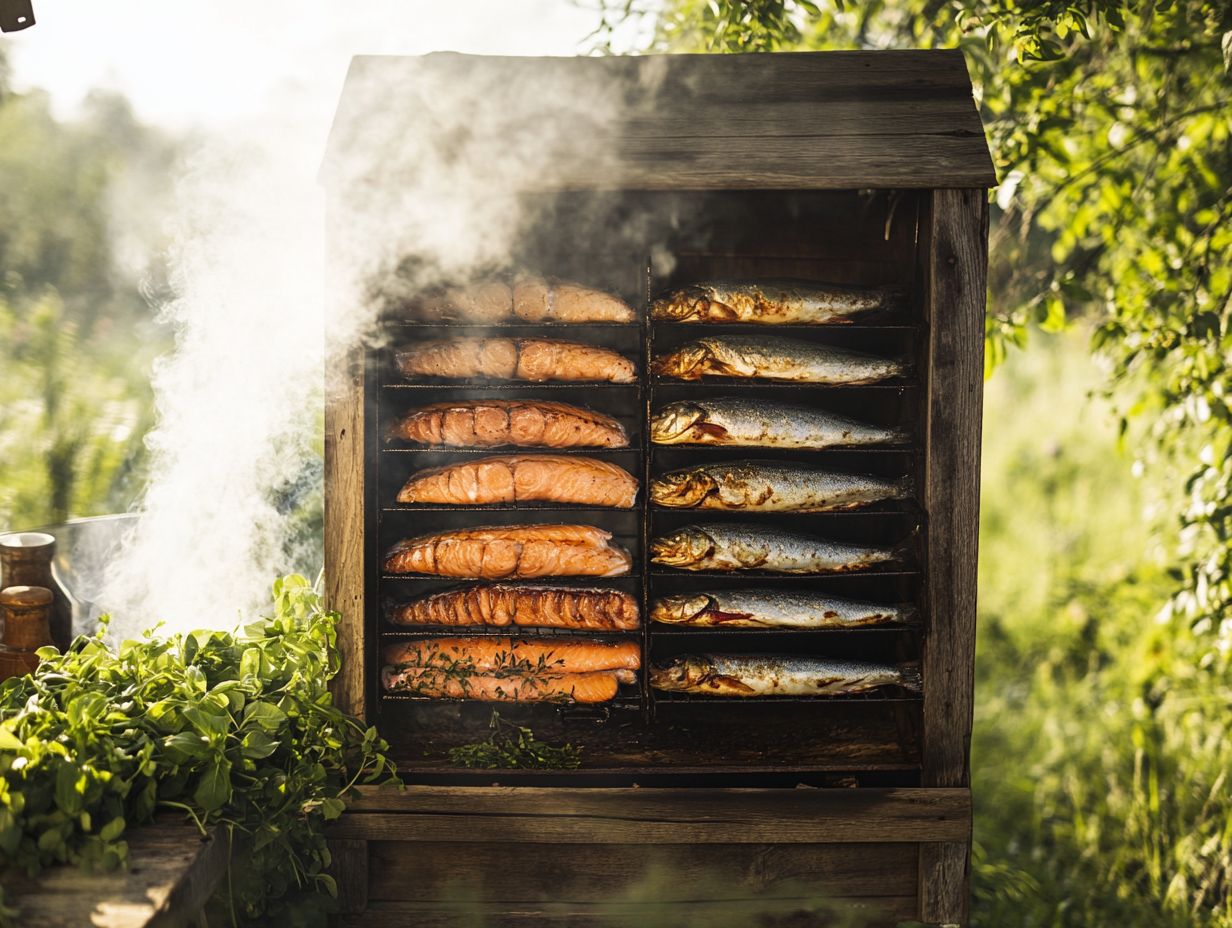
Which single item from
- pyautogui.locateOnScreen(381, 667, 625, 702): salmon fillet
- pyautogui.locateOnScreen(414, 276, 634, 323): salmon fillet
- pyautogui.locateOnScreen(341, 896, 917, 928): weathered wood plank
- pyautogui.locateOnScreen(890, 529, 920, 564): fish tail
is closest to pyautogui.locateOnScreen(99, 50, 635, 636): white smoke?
pyautogui.locateOnScreen(414, 276, 634, 323): salmon fillet

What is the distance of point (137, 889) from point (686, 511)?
229cm

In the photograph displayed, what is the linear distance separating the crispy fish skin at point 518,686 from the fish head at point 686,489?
79 cm

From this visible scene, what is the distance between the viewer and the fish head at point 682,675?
3.79m

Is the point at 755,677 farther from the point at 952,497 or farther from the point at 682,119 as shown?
the point at 682,119

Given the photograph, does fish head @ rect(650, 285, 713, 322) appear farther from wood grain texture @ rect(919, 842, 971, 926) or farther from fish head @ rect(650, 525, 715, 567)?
wood grain texture @ rect(919, 842, 971, 926)

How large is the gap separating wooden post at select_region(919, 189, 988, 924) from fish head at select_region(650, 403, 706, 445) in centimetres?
92

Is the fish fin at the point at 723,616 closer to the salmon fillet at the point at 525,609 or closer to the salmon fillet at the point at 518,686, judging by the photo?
the salmon fillet at the point at 525,609

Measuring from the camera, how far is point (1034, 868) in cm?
605

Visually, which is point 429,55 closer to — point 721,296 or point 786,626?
point 721,296

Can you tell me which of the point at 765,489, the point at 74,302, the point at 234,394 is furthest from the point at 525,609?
the point at 74,302

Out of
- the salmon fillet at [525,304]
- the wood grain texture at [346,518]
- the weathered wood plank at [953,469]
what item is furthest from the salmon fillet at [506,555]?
the weathered wood plank at [953,469]

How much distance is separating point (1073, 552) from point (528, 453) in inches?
310

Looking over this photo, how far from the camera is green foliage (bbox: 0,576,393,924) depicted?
8.34ft

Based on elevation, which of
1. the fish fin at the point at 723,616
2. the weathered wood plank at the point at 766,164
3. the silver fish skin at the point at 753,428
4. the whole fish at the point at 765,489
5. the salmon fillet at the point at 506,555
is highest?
the weathered wood plank at the point at 766,164
